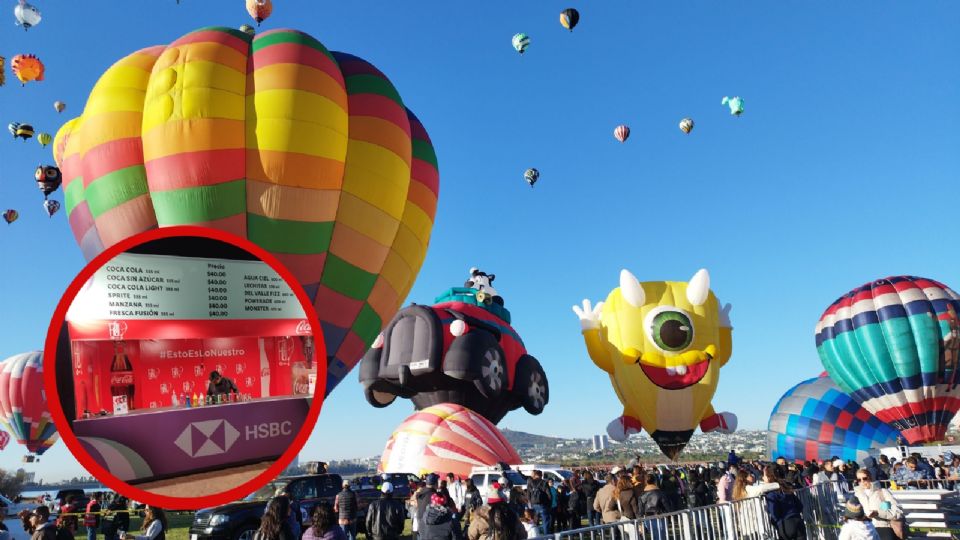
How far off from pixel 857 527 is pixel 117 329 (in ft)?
22.3

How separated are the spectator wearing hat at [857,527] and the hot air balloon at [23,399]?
37.1 metres

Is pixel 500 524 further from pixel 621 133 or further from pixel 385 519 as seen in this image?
pixel 621 133

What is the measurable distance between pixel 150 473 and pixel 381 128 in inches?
466

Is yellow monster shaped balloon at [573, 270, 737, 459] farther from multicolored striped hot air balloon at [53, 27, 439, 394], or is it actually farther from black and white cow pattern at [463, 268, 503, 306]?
multicolored striped hot air balloon at [53, 27, 439, 394]

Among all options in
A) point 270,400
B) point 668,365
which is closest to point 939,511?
point 270,400

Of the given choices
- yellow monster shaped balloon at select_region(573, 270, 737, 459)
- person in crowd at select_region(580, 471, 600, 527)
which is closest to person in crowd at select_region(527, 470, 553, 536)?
person in crowd at select_region(580, 471, 600, 527)

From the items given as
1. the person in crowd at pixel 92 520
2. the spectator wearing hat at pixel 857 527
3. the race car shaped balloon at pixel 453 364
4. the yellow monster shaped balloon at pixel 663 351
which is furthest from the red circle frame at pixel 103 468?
the yellow monster shaped balloon at pixel 663 351

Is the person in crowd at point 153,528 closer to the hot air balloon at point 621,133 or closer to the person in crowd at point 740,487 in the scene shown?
the person in crowd at point 740,487

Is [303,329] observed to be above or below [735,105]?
below

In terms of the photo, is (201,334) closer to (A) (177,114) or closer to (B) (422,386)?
(A) (177,114)

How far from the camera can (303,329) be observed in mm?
2980

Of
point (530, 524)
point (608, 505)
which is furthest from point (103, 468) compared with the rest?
point (608, 505)

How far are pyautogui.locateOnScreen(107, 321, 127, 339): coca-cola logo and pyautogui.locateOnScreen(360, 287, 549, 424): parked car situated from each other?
17949 mm

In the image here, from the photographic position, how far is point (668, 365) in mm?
23812
